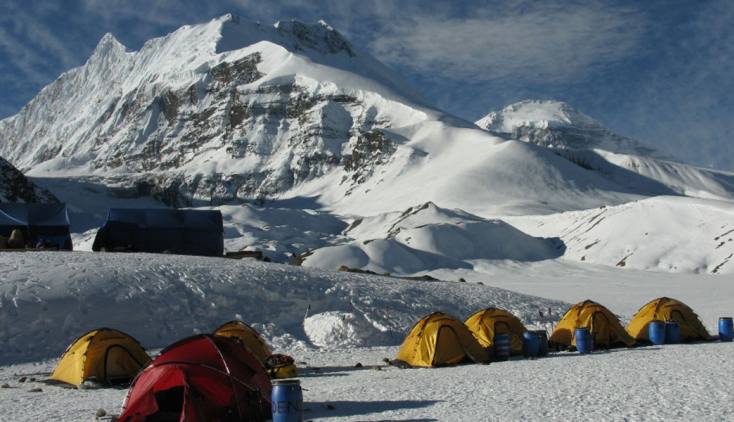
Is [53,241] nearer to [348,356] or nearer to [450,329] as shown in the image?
[348,356]

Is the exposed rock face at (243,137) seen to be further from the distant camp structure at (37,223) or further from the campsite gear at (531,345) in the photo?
the campsite gear at (531,345)

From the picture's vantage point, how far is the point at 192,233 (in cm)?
3544

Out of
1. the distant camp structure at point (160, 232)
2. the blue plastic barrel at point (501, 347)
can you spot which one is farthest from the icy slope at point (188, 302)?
the distant camp structure at point (160, 232)

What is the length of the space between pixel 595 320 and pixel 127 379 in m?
12.2

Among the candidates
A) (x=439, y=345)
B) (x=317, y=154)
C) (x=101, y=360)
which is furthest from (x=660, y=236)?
(x=317, y=154)

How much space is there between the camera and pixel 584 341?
742 inches

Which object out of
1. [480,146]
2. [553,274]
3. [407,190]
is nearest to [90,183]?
[407,190]

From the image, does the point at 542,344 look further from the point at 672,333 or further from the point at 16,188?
the point at 16,188

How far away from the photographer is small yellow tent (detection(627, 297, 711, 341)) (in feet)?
68.3

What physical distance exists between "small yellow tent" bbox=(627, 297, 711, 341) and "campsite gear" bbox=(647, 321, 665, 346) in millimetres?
338

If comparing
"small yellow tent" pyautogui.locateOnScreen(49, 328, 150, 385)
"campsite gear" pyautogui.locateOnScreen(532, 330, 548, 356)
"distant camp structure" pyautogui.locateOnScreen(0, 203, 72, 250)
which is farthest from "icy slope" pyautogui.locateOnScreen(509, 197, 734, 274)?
"small yellow tent" pyautogui.locateOnScreen(49, 328, 150, 385)

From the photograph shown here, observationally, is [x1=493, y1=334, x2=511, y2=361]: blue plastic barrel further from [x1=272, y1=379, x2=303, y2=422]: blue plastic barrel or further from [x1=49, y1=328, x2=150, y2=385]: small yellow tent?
[x1=272, y1=379, x2=303, y2=422]: blue plastic barrel

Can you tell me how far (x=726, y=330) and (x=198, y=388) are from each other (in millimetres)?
16063

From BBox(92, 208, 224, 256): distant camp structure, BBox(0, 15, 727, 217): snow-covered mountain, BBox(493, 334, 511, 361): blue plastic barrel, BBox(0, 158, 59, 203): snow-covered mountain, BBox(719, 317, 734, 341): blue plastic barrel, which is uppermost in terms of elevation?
BBox(0, 15, 727, 217): snow-covered mountain
